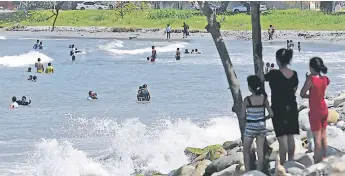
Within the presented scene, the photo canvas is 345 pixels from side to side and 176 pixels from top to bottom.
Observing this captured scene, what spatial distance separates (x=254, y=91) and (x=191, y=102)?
19750 mm

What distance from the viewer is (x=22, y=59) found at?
5619cm

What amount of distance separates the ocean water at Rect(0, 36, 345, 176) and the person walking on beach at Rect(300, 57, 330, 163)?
109 centimetres

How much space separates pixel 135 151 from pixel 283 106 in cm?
802

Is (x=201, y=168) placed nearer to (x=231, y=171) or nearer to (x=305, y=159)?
(x=231, y=171)

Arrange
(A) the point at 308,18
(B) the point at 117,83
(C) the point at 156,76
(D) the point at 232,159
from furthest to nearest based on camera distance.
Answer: (A) the point at 308,18 < (C) the point at 156,76 < (B) the point at 117,83 < (D) the point at 232,159

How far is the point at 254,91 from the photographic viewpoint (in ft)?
28.4

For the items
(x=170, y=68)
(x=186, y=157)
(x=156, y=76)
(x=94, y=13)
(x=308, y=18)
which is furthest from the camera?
(x=94, y=13)

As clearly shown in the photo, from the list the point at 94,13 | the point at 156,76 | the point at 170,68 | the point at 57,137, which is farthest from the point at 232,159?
the point at 94,13

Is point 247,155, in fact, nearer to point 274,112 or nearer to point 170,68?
point 274,112

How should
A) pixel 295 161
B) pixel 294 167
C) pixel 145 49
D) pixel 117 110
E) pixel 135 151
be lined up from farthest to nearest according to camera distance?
pixel 145 49 < pixel 117 110 < pixel 135 151 < pixel 295 161 < pixel 294 167

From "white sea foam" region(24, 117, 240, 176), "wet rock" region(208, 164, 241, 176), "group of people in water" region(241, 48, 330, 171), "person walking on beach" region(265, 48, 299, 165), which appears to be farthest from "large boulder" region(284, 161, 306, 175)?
"white sea foam" region(24, 117, 240, 176)

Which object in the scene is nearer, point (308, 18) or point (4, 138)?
point (4, 138)

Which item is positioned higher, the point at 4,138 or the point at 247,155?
the point at 247,155

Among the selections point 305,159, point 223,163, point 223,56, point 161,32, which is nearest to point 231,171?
point 223,163
